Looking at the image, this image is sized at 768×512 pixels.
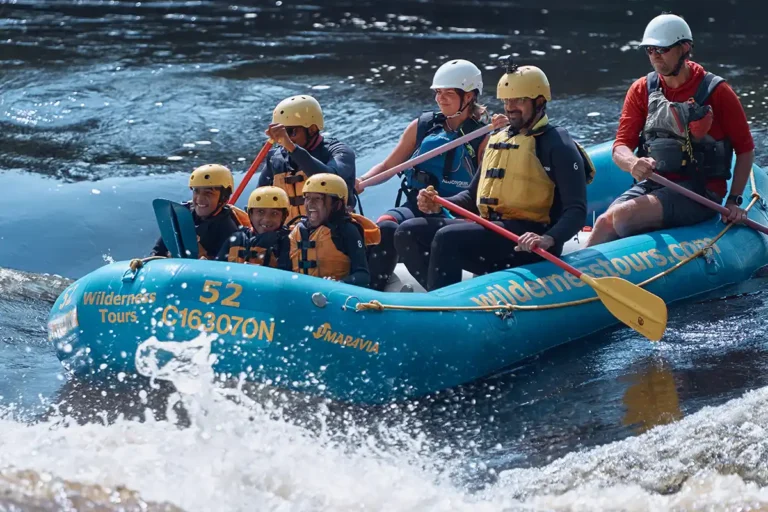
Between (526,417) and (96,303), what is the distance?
2048 millimetres

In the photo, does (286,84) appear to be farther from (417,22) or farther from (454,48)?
(417,22)

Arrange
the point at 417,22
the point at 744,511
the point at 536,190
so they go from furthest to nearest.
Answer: the point at 417,22, the point at 536,190, the point at 744,511

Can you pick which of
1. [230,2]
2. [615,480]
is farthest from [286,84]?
[615,480]

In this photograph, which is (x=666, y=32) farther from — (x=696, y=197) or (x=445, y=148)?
(x=445, y=148)

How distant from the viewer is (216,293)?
193 inches

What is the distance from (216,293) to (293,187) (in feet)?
4.34

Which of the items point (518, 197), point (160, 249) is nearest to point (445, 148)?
point (518, 197)

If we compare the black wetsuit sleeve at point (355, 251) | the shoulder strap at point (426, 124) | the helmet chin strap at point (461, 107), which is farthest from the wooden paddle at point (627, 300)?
the shoulder strap at point (426, 124)

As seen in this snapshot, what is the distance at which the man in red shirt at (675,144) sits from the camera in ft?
20.1

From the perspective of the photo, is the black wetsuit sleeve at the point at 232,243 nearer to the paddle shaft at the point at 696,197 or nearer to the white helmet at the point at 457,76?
the white helmet at the point at 457,76

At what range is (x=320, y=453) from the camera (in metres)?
4.44

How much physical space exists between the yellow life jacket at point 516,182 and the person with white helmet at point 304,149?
85cm

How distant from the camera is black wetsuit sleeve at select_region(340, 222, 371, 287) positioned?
536cm

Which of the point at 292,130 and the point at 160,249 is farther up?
the point at 292,130
